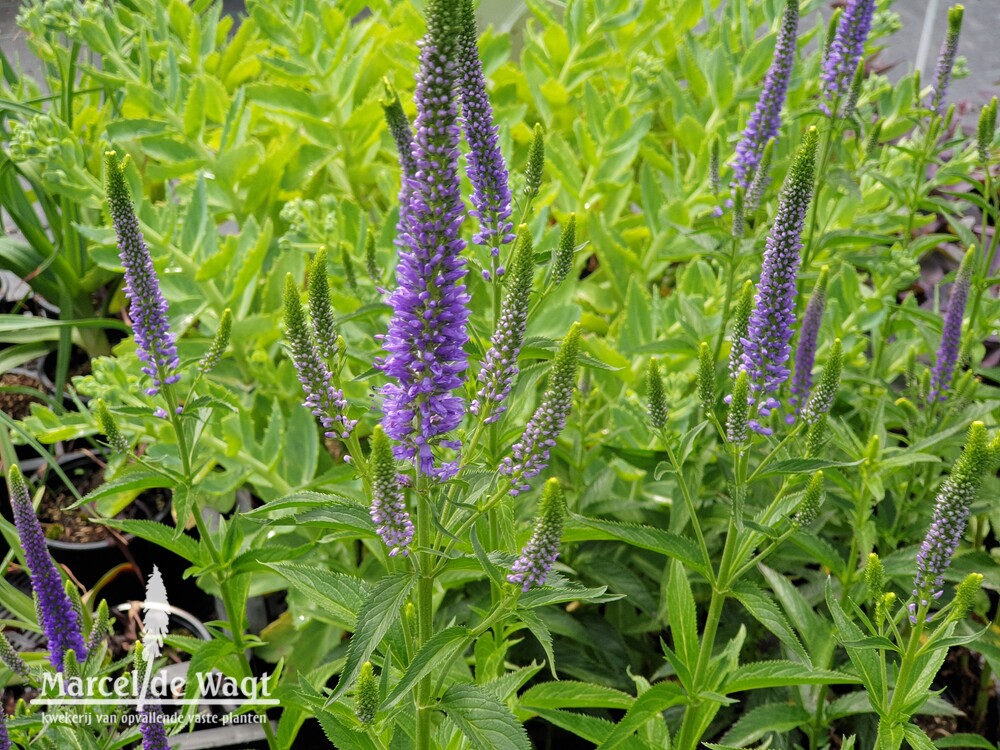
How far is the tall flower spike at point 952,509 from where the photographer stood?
5.14 feet

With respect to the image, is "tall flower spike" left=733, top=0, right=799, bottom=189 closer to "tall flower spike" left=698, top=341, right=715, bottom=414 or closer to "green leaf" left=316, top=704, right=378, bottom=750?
"tall flower spike" left=698, top=341, right=715, bottom=414

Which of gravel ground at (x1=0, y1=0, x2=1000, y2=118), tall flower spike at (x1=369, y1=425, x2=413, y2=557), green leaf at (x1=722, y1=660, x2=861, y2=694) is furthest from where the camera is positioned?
gravel ground at (x1=0, y1=0, x2=1000, y2=118)

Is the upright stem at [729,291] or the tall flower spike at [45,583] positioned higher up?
the upright stem at [729,291]

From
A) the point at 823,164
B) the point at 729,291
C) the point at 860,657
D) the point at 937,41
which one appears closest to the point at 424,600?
the point at 860,657

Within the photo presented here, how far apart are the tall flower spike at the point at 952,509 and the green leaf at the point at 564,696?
2.39ft

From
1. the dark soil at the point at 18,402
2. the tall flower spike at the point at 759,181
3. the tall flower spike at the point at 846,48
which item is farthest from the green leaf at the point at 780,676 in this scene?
the dark soil at the point at 18,402

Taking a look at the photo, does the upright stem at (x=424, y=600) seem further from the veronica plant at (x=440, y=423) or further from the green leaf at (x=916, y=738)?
the green leaf at (x=916, y=738)

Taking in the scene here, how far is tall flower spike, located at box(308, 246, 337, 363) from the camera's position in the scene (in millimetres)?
1542

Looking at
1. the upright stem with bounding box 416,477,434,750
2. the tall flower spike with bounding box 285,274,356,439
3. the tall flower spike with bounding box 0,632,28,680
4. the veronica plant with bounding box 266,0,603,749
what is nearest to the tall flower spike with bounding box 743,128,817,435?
the veronica plant with bounding box 266,0,603,749

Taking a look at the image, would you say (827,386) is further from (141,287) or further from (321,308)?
(141,287)

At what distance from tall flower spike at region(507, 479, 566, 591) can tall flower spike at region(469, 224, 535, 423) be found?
0.58ft

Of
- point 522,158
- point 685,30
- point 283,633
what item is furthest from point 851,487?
point 685,30

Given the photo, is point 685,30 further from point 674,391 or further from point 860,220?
point 674,391

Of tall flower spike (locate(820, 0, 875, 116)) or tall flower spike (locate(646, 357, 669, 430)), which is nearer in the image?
tall flower spike (locate(646, 357, 669, 430))
